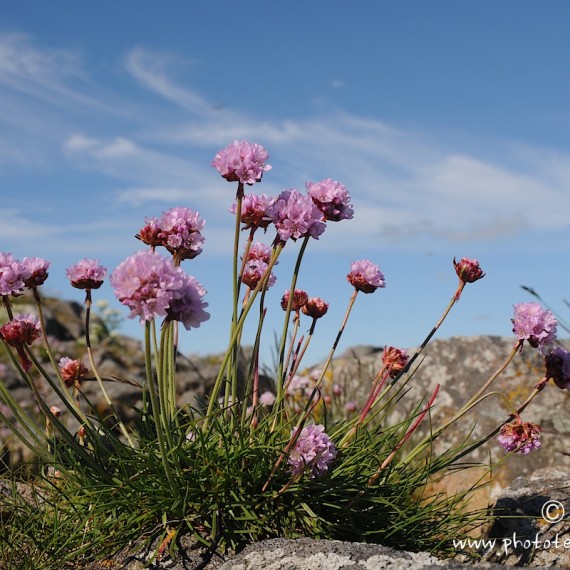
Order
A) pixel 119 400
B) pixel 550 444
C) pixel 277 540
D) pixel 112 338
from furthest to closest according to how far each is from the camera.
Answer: pixel 112 338 < pixel 119 400 < pixel 550 444 < pixel 277 540

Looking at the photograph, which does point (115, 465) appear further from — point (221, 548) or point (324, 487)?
point (324, 487)

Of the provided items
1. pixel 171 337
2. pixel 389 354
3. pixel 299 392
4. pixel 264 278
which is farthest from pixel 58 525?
pixel 299 392

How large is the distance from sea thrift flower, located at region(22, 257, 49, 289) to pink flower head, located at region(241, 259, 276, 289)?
3.30 ft

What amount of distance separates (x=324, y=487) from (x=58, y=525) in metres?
1.29

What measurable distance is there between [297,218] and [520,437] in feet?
5.28

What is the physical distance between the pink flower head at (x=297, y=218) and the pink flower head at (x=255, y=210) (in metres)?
0.13

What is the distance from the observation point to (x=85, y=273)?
11.6ft

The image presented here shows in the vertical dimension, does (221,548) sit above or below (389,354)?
below

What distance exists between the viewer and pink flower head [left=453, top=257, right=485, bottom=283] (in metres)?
3.52

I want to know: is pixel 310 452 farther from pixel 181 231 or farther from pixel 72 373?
pixel 72 373

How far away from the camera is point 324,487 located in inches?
127

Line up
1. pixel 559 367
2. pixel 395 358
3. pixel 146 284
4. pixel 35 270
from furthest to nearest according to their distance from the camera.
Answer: pixel 395 358
pixel 559 367
pixel 35 270
pixel 146 284

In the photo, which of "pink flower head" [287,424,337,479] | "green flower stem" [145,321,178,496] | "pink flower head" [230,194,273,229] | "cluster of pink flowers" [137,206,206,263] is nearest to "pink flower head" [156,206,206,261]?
"cluster of pink flowers" [137,206,206,263]

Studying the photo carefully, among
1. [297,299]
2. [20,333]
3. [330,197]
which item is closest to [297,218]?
[330,197]
